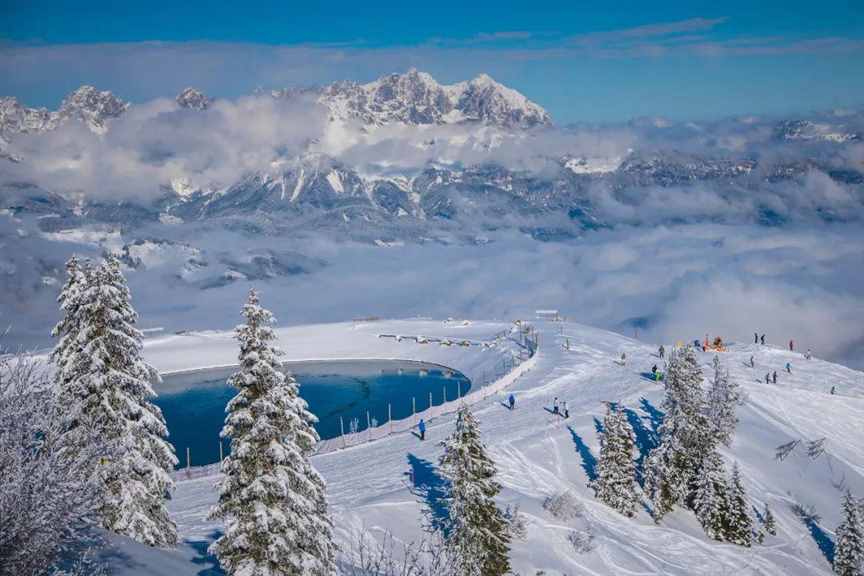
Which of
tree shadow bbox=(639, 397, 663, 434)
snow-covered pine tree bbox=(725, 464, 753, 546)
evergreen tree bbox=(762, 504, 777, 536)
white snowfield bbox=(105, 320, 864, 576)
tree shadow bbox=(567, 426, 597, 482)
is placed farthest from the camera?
tree shadow bbox=(639, 397, 663, 434)

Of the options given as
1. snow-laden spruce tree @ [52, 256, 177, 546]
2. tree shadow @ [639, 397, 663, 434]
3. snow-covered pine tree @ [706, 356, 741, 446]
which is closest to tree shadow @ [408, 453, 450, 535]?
snow-laden spruce tree @ [52, 256, 177, 546]

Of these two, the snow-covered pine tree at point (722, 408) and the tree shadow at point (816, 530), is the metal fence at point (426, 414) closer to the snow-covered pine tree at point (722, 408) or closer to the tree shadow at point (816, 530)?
the snow-covered pine tree at point (722, 408)

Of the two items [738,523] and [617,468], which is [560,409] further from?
[738,523]

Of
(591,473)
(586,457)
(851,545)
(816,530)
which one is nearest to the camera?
(851,545)

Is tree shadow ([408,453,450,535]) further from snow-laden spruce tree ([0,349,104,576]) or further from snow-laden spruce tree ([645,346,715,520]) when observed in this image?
snow-laden spruce tree ([0,349,104,576])

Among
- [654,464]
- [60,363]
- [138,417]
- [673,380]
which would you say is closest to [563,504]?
[654,464]

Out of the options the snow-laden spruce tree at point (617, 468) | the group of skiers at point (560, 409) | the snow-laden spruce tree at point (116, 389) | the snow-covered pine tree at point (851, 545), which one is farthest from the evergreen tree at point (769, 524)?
the snow-laden spruce tree at point (116, 389)

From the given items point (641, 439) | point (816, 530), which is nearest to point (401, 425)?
point (641, 439)
